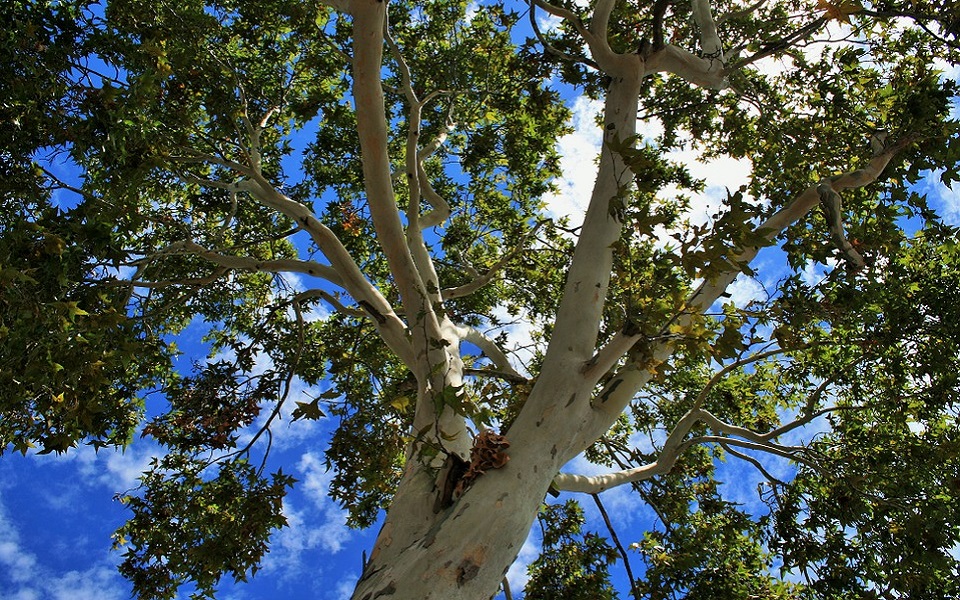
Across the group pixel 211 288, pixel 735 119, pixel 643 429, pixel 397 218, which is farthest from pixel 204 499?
pixel 735 119

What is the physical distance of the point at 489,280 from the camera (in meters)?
7.68

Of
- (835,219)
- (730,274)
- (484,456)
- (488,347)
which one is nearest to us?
(484,456)

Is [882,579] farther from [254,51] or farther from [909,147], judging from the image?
[254,51]

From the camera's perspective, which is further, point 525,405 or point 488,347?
point 488,347

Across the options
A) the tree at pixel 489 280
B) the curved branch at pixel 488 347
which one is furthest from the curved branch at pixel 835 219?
the curved branch at pixel 488 347

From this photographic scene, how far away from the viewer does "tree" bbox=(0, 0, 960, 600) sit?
3906 mm

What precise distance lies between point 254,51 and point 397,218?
5629 millimetres

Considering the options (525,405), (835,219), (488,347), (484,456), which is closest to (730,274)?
(835,219)

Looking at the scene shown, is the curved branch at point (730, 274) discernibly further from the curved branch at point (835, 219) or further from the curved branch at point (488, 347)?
the curved branch at point (488, 347)

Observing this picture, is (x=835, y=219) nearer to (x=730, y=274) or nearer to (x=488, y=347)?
(x=730, y=274)

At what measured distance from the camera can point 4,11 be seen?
173 inches

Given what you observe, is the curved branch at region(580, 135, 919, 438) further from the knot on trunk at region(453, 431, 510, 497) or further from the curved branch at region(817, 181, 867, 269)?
the knot on trunk at region(453, 431, 510, 497)

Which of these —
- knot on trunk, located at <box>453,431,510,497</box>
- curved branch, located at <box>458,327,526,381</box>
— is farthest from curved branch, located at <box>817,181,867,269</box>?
curved branch, located at <box>458,327,526,381</box>

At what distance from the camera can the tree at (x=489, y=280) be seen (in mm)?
3906
